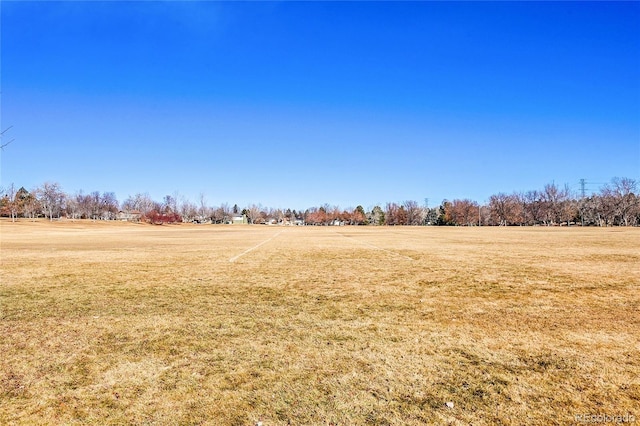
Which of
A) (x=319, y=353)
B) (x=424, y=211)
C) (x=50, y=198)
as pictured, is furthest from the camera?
(x=424, y=211)

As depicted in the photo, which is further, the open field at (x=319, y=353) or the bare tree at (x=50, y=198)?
the bare tree at (x=50, y=198)

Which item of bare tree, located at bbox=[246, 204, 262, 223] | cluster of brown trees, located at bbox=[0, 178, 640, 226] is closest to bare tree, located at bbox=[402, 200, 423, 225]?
cluster of brown trees, located at bbox=[0, 178, 640, 226]

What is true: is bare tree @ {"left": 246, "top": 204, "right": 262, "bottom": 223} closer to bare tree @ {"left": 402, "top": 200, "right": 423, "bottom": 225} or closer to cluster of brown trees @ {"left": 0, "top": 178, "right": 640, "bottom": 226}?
cluster of brown trees @ {"left": 0, "top": 178, "right": 640, "bottom": 226}

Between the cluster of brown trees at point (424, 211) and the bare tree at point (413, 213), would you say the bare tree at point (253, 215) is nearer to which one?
the cluster of brown trees at point (424, 211)

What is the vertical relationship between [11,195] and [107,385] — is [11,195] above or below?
above

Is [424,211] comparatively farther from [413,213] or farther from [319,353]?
[319,353]

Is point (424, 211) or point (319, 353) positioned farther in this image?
point (424, 211)

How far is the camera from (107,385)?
3645 mm

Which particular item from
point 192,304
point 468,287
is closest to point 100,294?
point 192,304

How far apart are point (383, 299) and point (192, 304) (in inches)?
149

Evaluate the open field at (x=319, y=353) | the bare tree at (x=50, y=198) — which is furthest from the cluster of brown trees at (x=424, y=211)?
the open field at (x=319, y=353)

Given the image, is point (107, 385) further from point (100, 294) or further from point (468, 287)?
point (468, 287)

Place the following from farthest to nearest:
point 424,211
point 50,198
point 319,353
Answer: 1. point 424,211
2. point 50,198
3. point 319,353

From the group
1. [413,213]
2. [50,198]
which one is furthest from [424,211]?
[50,198]
